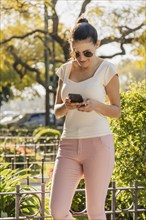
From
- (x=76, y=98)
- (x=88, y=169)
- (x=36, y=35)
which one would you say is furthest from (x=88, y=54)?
(x=36, y=35)

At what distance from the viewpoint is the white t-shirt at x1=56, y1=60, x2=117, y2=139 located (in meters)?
4.41

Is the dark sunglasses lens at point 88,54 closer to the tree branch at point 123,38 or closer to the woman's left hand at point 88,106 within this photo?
the woman's left hand at point 88,106

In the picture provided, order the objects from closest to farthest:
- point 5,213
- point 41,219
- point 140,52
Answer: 1. point 41,219
2. point 5,213
3. point 140,52

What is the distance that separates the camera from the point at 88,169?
438cm

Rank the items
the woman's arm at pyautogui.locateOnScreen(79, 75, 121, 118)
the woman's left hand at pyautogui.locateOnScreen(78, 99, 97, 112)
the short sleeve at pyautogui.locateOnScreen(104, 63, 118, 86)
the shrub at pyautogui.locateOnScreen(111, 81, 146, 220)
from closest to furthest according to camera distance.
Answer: the woman's left hand at pyautogui.locateOnScreen(78, 99, 97, 112)
the woman's arm at pyautogui.locateOnScreen(79, 75, 121, 118)
the short sleeve at pyautogui.locateOnScreen(104, 63, 118, 86)
the shrub at pyautogui.locateOnScreen(111, 81, 146, 220)

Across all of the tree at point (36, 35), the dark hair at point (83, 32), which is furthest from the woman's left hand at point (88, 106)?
the tree at point (36, 35)

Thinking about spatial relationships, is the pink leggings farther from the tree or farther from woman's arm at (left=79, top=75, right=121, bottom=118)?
the tree

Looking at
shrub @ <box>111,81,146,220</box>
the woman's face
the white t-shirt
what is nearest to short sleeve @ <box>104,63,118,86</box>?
the white t-shirt

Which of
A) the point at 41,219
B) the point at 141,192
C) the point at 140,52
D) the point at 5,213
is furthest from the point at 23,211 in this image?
the point at 140,52

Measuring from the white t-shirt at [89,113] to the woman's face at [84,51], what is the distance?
108mm

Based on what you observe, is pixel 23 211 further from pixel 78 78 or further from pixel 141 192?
pixel 78 78

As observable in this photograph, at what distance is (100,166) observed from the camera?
4.37 meters

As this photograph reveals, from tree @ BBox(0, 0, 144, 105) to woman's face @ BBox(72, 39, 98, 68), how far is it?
9.58 meters

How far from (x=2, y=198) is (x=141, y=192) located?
4.93ft
